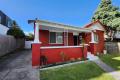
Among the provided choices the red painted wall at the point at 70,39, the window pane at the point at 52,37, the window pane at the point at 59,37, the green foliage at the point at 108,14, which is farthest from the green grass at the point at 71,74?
the green foliage at the point at 108,14

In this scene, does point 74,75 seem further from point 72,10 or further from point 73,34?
point 72,10

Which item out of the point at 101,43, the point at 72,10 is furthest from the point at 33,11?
the point at 101,43

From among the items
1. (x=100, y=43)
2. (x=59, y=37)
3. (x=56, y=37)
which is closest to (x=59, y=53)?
(x=56, y=37)

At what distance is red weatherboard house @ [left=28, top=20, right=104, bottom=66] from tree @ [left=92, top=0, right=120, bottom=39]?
4367mm

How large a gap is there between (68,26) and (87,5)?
18337 millimetres

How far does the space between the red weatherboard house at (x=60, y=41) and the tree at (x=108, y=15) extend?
14.3ft

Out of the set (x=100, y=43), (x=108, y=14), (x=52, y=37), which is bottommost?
(x=100, y=43)

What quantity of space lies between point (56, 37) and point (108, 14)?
13.4 m

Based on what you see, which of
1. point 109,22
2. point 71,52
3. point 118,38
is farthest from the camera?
point 118,38

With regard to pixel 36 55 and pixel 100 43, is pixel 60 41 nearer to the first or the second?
pixel 100 43

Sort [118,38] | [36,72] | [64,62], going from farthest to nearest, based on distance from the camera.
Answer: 1. [118,38]
2. [64,62]
3. [36,72]

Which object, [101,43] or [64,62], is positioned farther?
[101,43]

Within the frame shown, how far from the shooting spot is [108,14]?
25703 mm

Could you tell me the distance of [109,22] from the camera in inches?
969
